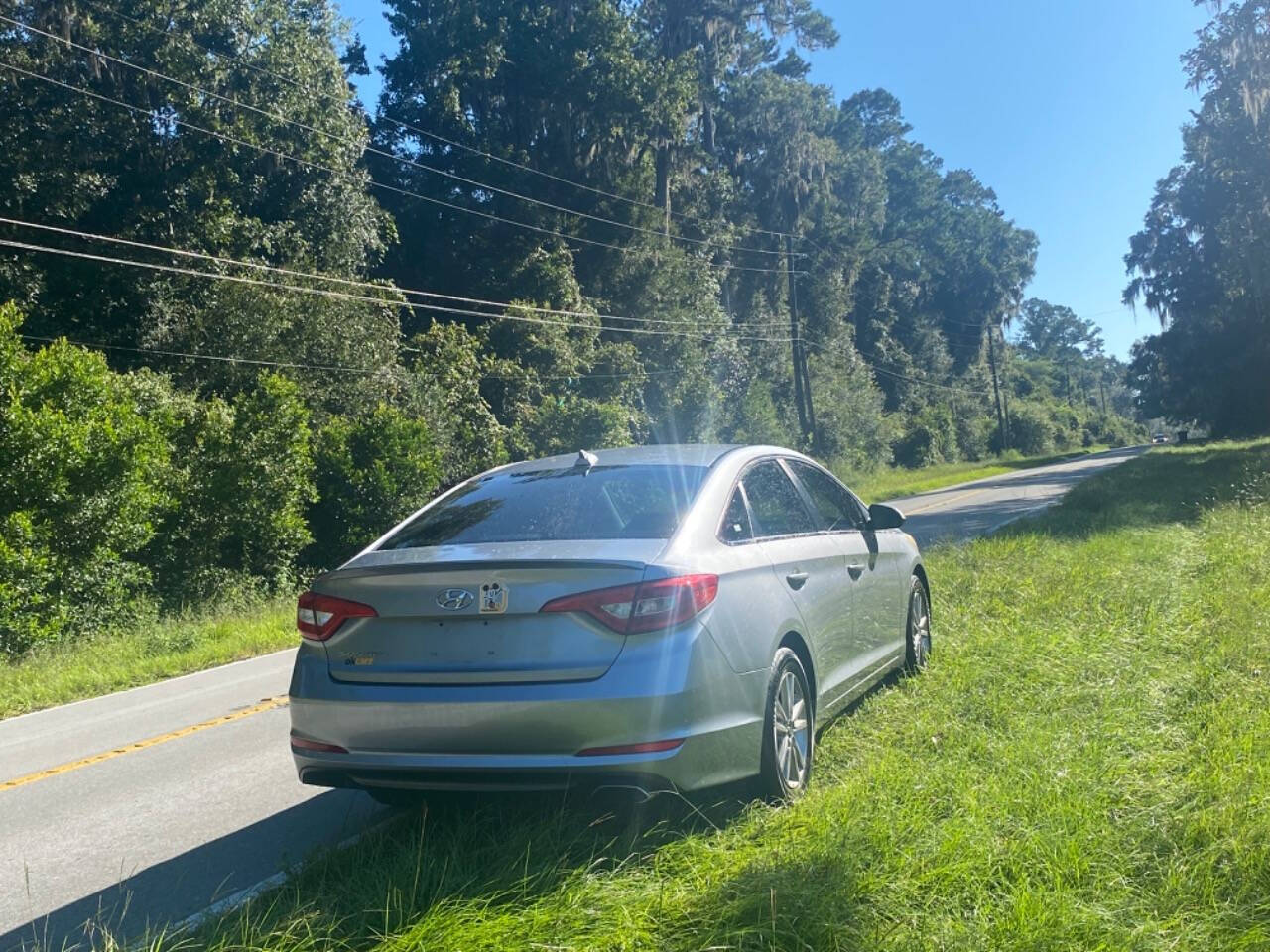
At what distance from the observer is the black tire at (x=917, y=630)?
23.7 feet

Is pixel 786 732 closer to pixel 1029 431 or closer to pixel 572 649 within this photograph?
pixel 572 649

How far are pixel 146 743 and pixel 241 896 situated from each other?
396cm

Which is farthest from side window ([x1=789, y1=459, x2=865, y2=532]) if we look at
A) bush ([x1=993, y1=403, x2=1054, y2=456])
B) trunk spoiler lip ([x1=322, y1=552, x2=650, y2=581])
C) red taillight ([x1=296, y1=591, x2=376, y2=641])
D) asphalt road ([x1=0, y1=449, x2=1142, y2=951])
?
bush ([x1=993, y1=403, x2=1054, y2=456])

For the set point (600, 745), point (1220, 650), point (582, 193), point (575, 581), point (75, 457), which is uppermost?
point (582, 193)

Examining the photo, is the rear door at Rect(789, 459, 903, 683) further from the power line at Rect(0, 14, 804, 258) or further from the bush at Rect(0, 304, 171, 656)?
the power line at Rect(0, 14, 804, 258)

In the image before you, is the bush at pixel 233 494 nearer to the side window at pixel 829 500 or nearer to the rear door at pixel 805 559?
the side window at pixel 829 500

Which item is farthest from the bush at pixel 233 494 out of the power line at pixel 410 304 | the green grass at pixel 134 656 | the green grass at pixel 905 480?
the green grass at pixel 905 480

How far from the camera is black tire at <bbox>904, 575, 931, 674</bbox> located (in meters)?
7.21

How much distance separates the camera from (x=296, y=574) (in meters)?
20.8

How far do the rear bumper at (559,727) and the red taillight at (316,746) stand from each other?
17mm

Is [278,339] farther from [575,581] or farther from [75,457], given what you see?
[575,581]

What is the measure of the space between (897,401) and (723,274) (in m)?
29.1

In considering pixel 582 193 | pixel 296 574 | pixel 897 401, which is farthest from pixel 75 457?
pixel 897 401

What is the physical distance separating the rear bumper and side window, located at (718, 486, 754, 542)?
2.35 ft
